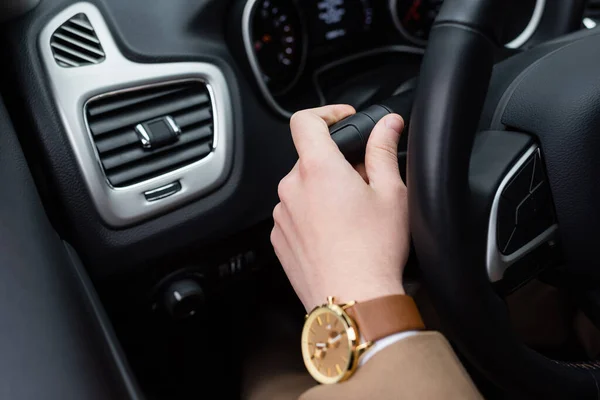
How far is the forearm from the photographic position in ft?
1.82

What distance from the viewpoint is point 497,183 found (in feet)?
1.99

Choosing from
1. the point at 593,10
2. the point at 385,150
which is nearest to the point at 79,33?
the point at 385,150

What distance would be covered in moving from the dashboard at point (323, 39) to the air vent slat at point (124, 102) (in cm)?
14

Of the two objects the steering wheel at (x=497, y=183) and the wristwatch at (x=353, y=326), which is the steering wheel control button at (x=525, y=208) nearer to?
the steering wheel at (x=497, y=183)

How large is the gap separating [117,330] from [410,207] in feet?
2.16

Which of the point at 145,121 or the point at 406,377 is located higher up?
the point at 145,121

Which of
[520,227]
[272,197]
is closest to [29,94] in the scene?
[272,197]

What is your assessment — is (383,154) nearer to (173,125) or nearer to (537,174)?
(537,174)

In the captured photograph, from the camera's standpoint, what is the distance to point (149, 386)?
1.19 meters

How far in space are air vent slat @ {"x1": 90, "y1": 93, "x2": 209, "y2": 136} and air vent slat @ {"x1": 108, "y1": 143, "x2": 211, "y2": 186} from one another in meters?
0.06

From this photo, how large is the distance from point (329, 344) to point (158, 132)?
400 mm

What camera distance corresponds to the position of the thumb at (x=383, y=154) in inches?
24.5

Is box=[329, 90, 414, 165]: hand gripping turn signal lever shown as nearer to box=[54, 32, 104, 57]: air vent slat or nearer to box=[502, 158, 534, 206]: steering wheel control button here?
box=[502, 158, 534, 206]: steering wheel control button

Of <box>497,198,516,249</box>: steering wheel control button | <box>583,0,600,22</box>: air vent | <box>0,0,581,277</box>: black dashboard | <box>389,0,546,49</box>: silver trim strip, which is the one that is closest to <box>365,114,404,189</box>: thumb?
<box>497,198,516,249</box>: steering wheel control button
